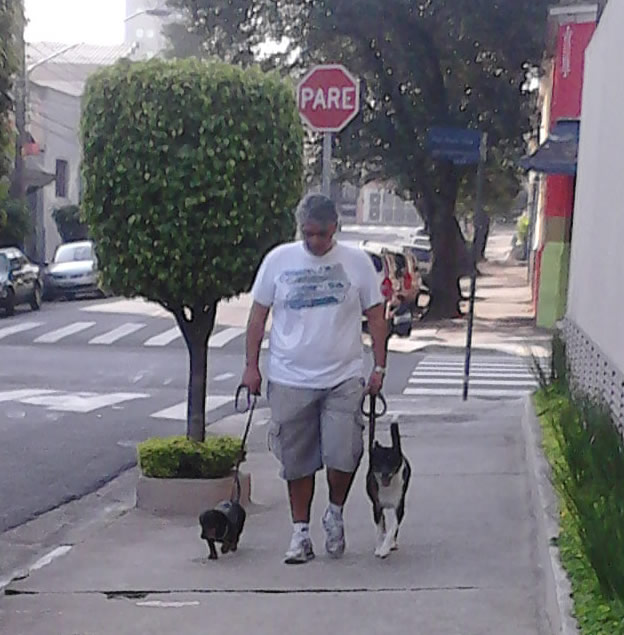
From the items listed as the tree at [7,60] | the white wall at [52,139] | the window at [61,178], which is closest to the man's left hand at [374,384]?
the tree at [7,60]

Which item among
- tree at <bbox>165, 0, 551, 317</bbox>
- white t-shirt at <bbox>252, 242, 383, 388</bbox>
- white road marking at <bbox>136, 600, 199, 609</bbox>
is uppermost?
tree at <bbox>165, 0, 551, 317</bbox>

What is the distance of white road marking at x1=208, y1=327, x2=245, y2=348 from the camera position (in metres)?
23.5

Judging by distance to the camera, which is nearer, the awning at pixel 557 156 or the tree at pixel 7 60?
the tree at pixel 7 60

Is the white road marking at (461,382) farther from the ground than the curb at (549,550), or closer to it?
closer to it

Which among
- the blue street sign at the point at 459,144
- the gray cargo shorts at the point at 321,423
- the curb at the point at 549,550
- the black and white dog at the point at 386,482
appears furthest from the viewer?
the blue street sign at the point at 459,144

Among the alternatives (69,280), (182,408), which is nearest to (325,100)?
(182,408)

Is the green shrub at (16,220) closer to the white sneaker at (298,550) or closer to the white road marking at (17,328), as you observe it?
the white road marking at (17,328)

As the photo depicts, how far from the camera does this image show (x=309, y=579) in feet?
21.6

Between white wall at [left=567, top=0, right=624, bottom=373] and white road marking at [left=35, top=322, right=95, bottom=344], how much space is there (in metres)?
13.8

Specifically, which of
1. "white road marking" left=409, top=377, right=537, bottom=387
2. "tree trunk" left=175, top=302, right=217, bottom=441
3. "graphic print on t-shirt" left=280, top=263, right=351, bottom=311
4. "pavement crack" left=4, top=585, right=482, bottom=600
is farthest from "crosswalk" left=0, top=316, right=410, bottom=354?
"pavement crack" left=4, top=585, right=482, bottom=600

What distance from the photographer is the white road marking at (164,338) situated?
76.7 ft

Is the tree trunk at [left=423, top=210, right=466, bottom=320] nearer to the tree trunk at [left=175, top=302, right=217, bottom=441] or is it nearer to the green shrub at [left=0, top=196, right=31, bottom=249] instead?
the green shrub at [left=0, top=196, right=31, bottom=249]

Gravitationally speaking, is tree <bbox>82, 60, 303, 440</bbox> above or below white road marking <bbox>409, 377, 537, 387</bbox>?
above

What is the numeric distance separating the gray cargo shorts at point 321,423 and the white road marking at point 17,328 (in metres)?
18.1
